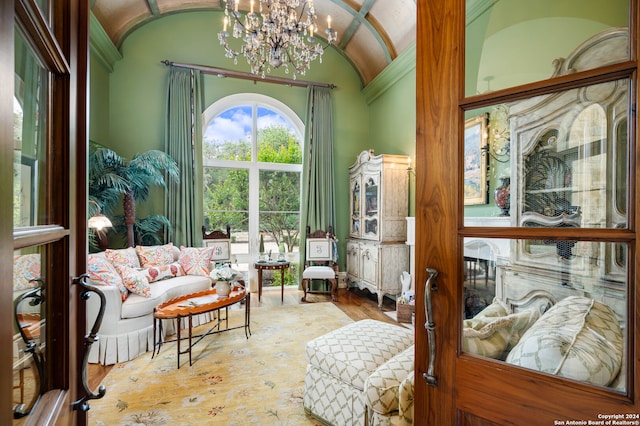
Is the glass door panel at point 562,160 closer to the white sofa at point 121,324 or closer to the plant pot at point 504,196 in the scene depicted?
the plant pot at point 504,196

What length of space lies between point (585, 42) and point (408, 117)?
13.3 ft

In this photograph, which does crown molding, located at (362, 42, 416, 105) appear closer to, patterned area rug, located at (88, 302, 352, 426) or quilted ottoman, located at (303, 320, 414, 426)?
quilted ottoman, located at (303, 320, 414, 426)

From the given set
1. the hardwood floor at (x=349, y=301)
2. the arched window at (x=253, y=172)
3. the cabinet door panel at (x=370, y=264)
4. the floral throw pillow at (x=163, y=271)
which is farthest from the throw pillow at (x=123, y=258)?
the cabinet door panel at (x=370, y=264)

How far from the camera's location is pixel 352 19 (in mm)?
4824

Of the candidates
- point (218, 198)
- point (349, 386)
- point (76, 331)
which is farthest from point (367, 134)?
point (76, 331)

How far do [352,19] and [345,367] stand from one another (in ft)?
17.1

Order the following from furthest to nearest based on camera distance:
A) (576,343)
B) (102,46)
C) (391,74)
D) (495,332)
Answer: (391,74), (102,46), (495,332), (576,343)

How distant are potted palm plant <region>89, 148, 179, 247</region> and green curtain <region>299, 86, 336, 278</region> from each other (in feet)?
7.19

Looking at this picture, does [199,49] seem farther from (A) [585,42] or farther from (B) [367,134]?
(A) [585,42]

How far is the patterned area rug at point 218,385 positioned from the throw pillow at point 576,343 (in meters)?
1.63

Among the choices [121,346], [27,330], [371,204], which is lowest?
[121,346]

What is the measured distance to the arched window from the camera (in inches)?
201

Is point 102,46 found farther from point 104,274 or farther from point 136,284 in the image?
point 136,284

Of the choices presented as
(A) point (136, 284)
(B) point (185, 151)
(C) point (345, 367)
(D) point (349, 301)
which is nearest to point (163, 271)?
(A) point (136, 284)
